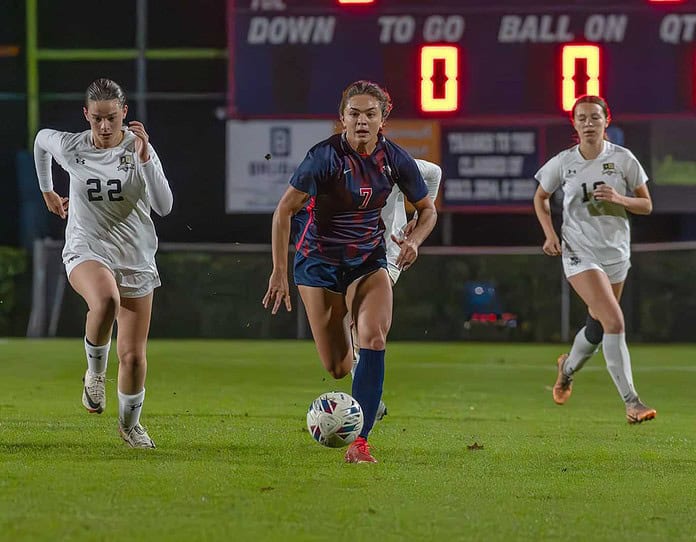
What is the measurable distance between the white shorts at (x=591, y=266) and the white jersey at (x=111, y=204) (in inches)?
127

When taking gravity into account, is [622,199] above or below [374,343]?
above

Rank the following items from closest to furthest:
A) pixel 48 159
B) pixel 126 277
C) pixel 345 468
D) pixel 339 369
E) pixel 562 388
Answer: pixel 345 468
pixel 126 277
pixel 339 369
pixel 48 159
pixel 562 388

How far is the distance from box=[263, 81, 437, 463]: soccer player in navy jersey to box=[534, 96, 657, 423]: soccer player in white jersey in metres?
2.45

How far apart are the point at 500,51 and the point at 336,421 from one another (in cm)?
1313

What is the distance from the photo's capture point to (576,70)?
19.1m

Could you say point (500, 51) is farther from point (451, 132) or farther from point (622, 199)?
point (622, 199)

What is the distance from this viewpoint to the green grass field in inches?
201

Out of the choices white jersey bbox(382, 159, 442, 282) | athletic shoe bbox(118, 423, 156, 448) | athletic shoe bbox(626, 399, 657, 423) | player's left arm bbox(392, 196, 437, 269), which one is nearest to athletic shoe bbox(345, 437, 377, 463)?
player's left arm bbox(392, 196, 437, 269)

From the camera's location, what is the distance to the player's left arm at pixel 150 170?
290 inches

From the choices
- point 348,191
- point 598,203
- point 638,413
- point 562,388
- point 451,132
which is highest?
point 451,132

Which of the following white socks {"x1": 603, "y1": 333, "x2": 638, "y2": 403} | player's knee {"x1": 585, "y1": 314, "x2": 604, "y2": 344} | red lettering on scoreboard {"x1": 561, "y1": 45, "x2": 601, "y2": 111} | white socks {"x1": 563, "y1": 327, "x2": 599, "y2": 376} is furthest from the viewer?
red lettering on scoreboard {"x1": 561, "y1": 45, "x2": 601, "y2": 111}

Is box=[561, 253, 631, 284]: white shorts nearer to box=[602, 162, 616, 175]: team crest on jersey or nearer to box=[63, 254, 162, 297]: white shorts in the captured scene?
box=[602, 162, 616, 175]: team crest on jersey

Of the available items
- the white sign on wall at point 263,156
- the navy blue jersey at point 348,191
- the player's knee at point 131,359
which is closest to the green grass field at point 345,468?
the player's knee at point 131,359

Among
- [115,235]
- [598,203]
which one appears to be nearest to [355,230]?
[115,235]
